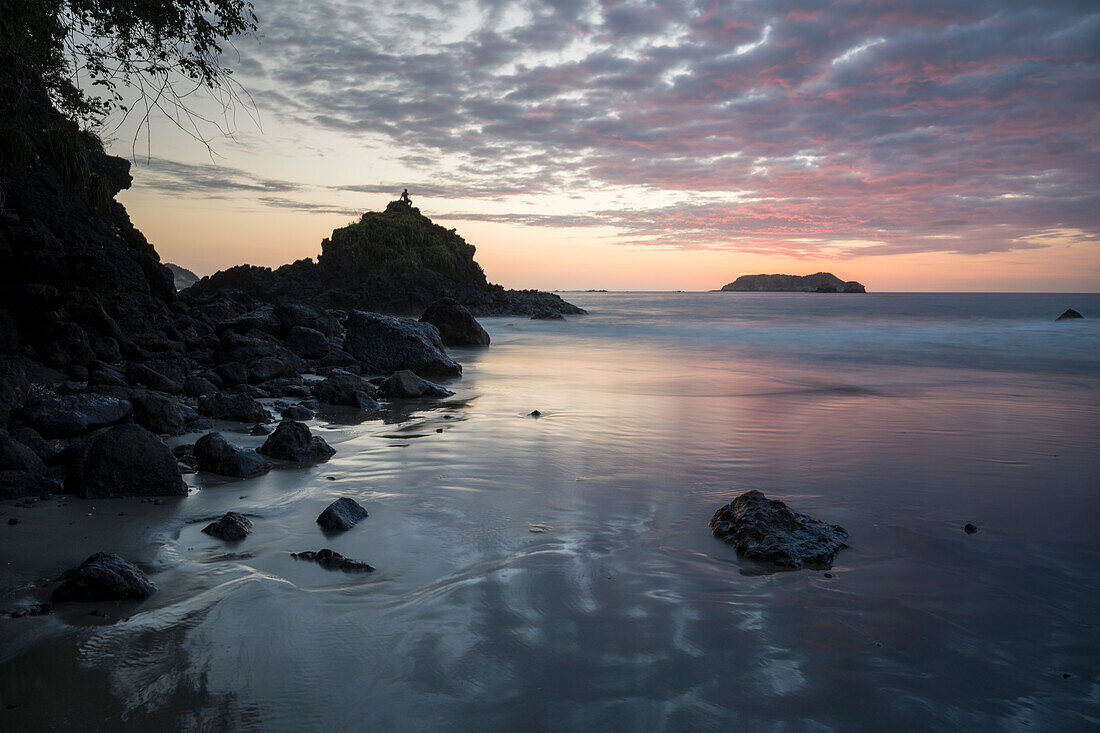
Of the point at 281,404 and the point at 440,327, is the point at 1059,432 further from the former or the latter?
the point at 440,327

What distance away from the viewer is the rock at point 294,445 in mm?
6320

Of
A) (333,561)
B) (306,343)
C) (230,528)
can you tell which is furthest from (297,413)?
(306,343)

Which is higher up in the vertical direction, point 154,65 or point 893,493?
point 154,65

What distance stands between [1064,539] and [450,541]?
4.59 meters

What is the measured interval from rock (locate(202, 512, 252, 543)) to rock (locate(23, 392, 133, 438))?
10.5 ft

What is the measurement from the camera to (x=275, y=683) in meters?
2.68

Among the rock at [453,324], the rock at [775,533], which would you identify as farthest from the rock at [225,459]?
the rock at [453,324]

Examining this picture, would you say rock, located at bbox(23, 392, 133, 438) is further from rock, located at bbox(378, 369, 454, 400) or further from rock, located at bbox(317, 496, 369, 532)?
rock, located at bbox(378, 369, 454, 400)

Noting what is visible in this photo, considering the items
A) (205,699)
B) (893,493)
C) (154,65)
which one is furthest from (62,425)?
(893,493)

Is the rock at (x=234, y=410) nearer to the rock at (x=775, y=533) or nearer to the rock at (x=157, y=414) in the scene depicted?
the rock at (x=157, y=414)

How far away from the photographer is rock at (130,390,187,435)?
700 cm

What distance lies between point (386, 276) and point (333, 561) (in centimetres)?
5446

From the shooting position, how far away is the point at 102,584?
10.7 ft

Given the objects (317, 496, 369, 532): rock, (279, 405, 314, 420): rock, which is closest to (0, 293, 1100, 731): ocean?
(317, 496, 369, 532): rock
